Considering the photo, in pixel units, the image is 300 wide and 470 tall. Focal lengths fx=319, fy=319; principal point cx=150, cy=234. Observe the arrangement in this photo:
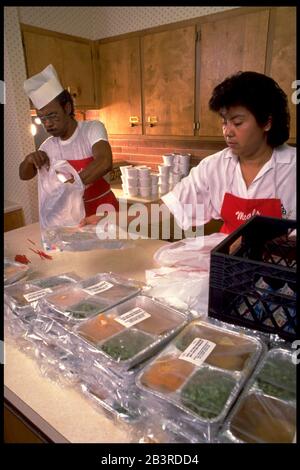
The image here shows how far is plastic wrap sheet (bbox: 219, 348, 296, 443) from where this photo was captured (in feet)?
1.51

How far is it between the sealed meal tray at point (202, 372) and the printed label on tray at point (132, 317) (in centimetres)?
10

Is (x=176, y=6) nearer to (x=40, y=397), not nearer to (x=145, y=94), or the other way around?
(x=145, y=94)

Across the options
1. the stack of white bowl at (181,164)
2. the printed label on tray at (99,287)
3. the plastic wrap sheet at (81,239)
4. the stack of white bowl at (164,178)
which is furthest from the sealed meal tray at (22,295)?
the stack of white bowl at (181,164)

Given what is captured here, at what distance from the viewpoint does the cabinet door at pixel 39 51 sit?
2.47 metres

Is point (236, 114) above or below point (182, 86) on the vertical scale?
below

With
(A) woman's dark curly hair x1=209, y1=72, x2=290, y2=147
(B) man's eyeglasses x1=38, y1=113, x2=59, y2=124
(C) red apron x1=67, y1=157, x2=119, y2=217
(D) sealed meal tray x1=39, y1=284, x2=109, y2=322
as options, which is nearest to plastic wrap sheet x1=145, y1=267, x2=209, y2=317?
(D) sealed meal tray x1=39, y1=284, x2=109, y2=322

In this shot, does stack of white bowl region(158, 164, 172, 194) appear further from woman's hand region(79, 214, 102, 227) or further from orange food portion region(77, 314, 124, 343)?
orange food portion region(77, 314, 124, 343)

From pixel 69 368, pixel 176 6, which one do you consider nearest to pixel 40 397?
pixel 69 368

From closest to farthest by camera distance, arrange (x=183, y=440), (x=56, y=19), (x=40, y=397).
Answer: (x=183, y=440)
(x=40, y=397)
(x=56, y=19)

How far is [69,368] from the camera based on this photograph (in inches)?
25.6

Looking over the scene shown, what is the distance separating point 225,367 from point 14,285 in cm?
63

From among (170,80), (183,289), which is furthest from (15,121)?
(183,289)

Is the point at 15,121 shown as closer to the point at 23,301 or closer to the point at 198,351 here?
the point at 23,301

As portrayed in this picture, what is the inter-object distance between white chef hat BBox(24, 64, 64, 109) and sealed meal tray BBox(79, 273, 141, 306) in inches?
42.3
